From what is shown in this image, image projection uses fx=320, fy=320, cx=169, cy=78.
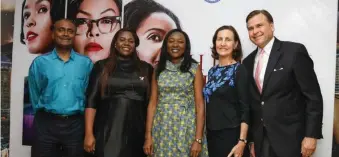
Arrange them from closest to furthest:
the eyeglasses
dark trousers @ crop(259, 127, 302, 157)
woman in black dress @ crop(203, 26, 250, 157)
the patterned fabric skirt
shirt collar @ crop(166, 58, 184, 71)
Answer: dark trousers @ crop(259, 127, 302, 157)
woman in black dress @ crop(203, 26, 250, 157)
the patterned fabric skirt
shirt collar @ crop(166, 58, 184, 71)
the eyeglasses

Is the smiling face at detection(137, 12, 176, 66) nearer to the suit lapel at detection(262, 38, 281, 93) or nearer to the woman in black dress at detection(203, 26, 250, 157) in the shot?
the woman in black dress at detection(203, 26, 250, 157)

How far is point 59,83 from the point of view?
2.84 metres

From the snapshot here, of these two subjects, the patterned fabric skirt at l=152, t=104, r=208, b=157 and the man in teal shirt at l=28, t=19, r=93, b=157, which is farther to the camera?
the man in teal shirt at l=28, t=19, r=93, b=157

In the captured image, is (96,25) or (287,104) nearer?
(287,104)

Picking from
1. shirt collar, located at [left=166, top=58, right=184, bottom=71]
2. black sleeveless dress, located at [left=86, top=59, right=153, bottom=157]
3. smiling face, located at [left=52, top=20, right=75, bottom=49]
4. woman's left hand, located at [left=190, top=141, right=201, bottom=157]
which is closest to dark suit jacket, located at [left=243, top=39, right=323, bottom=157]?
woman's left hand, located at [left=190, top=141, right=201, bottom=157]

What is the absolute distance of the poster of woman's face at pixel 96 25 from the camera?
3.60 metres

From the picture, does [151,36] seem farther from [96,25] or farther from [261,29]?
[261,29]

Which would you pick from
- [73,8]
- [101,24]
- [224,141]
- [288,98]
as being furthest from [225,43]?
[73,8]

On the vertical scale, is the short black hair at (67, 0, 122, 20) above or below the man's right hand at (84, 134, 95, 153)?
above

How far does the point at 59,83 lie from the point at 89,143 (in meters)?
0.59

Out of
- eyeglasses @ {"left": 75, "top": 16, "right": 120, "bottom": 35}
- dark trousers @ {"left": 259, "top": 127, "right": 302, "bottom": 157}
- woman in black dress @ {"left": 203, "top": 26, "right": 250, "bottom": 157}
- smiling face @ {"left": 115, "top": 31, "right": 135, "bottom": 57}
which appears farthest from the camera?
eyeglasses @ {"left": 75, "top": 16, "right": 120, "bottom": 35}

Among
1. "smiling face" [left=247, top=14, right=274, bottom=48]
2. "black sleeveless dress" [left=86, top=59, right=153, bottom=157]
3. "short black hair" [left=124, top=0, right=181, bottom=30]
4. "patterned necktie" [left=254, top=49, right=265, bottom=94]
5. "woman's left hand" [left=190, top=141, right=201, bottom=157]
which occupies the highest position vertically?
"short black hair" [left=124, top=0, right=181, bottom=30]

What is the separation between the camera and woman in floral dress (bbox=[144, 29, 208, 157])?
2.68 metres

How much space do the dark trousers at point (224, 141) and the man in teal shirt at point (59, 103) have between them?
1.19 meters
